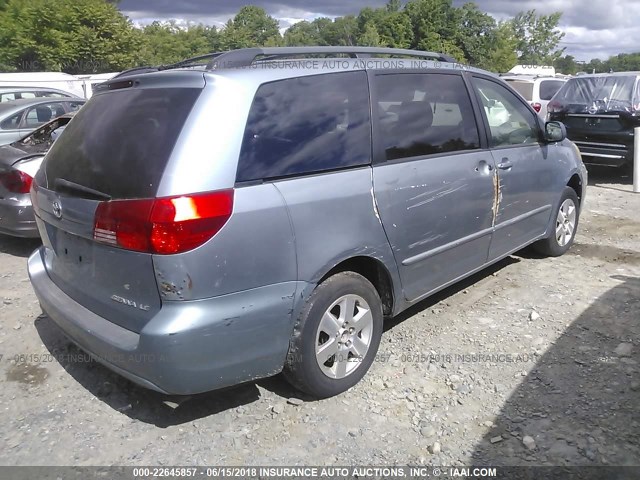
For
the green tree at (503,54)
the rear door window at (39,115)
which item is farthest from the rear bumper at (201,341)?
the green tree at (503,54)

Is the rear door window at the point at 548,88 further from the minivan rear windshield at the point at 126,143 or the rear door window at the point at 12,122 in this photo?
the minivan rear windshield at the point at 126,143

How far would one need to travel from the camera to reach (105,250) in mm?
2641

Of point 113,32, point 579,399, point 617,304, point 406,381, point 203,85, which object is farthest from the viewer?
point 113,32

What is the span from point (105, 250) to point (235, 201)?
67 centimetres

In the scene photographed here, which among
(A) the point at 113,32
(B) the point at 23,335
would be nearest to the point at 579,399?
(B) the point at 23,335

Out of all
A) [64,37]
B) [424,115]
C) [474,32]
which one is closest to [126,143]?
[424,115]

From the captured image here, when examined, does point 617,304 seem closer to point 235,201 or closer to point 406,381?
point 406,381

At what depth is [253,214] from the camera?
2.56 metres

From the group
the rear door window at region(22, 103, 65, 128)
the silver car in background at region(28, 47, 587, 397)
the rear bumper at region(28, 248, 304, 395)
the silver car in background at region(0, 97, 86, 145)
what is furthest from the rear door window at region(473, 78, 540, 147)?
the rear door window at region(22, 103, 65, 128)

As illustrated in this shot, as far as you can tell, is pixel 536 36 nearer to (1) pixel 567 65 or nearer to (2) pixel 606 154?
(1) pixel 567 65

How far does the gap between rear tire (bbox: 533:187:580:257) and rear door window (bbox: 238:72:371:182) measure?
277 cm

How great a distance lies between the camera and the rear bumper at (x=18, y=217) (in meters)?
5.27

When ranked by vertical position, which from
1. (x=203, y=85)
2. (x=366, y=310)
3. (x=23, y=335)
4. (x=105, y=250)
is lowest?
(x=23, y=335)

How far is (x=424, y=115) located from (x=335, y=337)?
155cm
